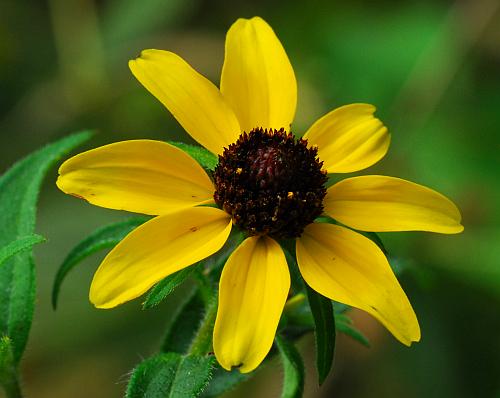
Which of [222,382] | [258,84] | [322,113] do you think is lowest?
[322,113]

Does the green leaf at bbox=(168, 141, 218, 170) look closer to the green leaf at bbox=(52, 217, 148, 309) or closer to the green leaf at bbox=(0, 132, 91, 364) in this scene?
the green leaf at bbox=(52, 217, 148, 309)

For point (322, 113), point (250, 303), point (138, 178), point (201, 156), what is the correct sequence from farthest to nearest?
1. point (322, 113)
2. point (201, 156)
3. point (138, 178)
4. point (250, 303)

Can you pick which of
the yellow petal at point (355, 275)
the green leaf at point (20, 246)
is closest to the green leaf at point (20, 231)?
the green leaf at point (20, 246)

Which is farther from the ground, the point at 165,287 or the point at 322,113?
the point at 165,287

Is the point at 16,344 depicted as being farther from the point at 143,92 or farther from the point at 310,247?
the point at 143,92

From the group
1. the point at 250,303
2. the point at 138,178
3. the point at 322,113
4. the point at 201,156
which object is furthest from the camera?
the point at 322,113

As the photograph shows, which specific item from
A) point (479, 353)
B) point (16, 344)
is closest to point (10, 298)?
point (16, 344)

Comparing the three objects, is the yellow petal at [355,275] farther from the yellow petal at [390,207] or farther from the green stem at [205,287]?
the green stem at [205,287]

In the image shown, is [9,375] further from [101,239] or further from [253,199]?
[253,199]

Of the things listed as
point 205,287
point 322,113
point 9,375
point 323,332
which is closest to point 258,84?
point 205,287
